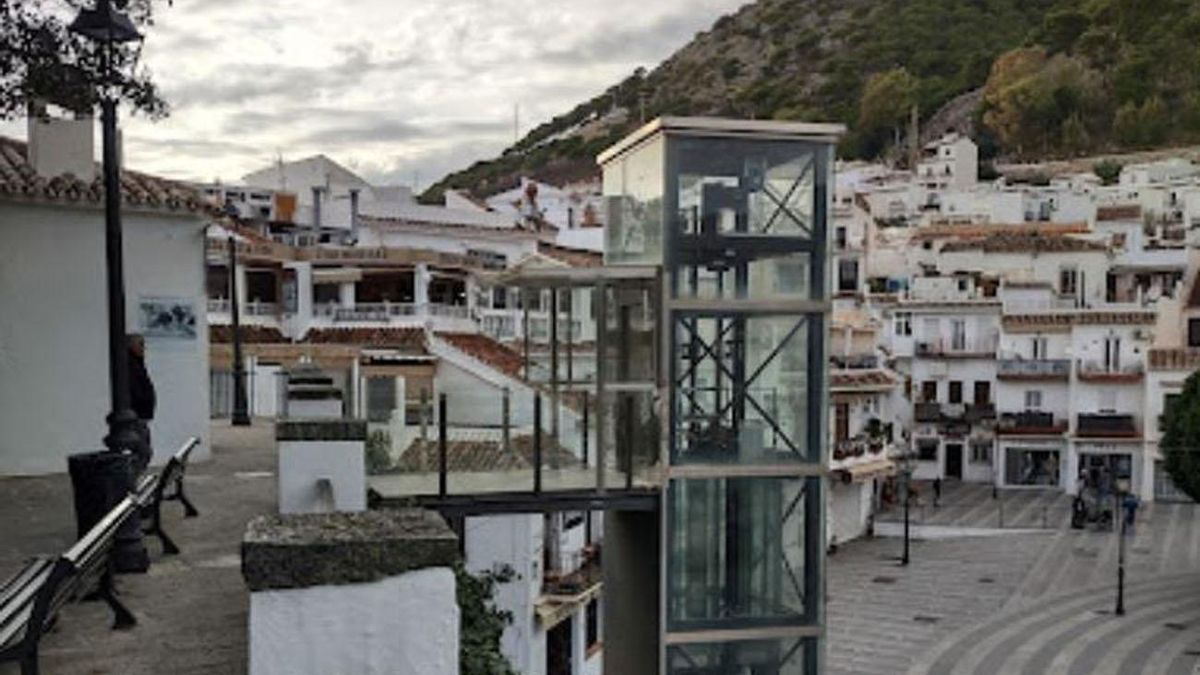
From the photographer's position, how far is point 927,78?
11219cm

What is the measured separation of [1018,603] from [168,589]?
2351 cm

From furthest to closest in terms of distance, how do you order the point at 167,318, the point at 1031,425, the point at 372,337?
the point at 1031,425, the point at 372,337, the point at 167,318

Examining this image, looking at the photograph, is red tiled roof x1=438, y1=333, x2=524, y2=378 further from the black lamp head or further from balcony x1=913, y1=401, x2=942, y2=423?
balcony x1=913, y1=401, x2=942, y2=423

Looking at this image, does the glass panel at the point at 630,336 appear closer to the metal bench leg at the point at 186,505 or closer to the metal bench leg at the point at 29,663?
the metal bench leg at the point at 186,505

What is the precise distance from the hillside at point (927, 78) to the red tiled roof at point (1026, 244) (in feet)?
132

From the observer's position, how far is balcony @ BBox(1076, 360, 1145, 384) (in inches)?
1554

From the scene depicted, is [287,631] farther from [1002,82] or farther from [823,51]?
[823,51]

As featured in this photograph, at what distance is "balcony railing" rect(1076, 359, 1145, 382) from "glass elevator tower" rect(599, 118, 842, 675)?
34.2 m

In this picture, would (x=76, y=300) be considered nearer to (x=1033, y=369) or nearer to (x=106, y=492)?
(x=106, y=492)

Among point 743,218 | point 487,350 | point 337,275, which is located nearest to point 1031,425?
point 487,350

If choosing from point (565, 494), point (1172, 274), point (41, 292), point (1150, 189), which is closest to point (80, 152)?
point (41, 292)

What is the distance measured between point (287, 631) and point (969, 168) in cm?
7700

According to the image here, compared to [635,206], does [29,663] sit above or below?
below

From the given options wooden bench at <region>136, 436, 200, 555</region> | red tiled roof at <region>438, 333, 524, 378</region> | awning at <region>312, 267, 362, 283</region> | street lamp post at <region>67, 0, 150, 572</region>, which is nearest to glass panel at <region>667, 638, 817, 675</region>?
wooden bench at <region>136, 436, 200, 555</region>
